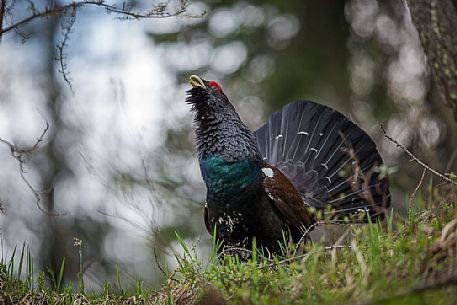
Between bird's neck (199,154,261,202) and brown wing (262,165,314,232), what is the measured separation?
0.13m

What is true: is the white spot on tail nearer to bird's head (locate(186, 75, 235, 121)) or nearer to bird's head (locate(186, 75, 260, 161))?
bird's head (locate(186, 75, 260, 161))

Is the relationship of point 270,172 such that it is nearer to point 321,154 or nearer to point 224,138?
point 224,138

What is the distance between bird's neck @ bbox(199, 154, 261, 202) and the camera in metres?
5.05

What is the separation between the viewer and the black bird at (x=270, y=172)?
16.7 ft

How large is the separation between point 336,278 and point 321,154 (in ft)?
10.4

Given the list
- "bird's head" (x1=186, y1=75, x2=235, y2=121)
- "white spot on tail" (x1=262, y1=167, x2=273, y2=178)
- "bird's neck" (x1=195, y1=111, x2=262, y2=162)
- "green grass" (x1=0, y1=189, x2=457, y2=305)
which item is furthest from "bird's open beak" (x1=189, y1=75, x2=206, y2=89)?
"green grass" (x1=0, y1=189, x2=457, y2=305)

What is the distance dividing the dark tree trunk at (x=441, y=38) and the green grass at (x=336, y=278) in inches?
23.6

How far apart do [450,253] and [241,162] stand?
2.52 meters

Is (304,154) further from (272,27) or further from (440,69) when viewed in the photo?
(272,27)

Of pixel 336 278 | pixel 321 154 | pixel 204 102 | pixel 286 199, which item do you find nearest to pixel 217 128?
pixel 204 102

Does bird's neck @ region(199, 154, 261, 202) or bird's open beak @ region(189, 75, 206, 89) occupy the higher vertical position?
bird's open beak @ region(189, 75, 206, 89)

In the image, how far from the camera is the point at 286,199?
5309mm

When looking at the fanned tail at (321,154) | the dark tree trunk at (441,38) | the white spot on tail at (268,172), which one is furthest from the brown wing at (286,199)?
the dark tree trunk at (441,38)

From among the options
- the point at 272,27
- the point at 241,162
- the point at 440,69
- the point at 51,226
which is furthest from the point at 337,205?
the point at 51,226
